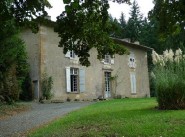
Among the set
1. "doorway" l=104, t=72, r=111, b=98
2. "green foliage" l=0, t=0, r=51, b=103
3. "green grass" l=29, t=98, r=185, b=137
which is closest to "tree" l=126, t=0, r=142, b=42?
"doorway" l=104, t=72, r=111, b=98

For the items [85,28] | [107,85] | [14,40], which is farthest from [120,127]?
[107,85]

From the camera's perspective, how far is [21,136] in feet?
29.3

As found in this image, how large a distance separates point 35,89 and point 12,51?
244 inches

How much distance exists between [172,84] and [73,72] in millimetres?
13794

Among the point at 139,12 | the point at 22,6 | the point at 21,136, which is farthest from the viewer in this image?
the point at 139,12

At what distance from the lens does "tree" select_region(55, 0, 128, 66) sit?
629 centimetres

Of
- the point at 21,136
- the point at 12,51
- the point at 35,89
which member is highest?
the point at 12,51

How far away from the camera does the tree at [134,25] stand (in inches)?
1877

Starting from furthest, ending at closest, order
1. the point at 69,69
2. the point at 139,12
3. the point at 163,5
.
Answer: the point at 139,12
the point at 69,69
the point at 163,5

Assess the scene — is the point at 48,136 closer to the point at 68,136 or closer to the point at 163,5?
the point at 68,136

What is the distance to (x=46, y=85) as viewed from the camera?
22656 millimetres

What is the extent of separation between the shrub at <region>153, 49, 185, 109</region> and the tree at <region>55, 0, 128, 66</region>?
5.31 meters

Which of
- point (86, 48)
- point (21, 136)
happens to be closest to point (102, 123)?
point (21, 136)

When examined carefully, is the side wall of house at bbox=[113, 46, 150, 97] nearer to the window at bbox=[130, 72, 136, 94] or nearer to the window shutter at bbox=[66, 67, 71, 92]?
the window at bbox=[130, 72, 136, 94]
